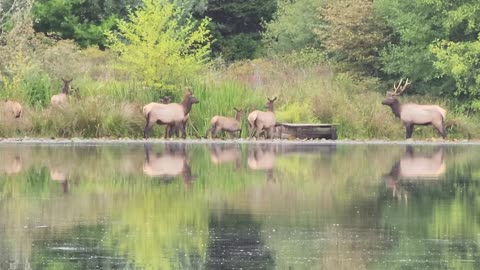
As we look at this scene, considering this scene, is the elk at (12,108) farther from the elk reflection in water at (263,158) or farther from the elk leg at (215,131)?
the elk reflection in water at (263,158)

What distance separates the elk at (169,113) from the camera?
118 feet

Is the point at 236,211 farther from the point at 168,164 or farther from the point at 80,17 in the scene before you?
the point at 80,17

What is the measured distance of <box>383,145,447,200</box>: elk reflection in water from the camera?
22470mm

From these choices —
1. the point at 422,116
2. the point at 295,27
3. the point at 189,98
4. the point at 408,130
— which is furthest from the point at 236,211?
the point at 295,27

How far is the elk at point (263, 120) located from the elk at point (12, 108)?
20.7ft

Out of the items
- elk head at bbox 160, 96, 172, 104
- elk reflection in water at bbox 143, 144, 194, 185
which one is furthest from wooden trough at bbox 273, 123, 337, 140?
elk reflection in water at bbox 143, 144, 194, 185

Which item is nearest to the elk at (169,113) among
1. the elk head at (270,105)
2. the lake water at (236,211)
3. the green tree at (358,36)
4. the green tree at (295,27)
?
the elk head at (270,105)

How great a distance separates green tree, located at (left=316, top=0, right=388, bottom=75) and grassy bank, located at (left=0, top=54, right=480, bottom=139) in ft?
10.9

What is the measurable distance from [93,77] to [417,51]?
10642mm

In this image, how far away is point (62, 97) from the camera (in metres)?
37.2

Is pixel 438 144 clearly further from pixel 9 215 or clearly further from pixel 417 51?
pixel 9 215

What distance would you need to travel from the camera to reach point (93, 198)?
20016 mm

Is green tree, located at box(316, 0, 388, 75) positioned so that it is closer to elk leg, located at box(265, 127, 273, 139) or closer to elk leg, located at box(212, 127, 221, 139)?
elk leg, located at box(265, 127, 273, 139)

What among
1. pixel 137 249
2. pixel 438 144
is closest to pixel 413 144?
pixel 438 144
